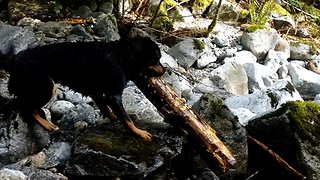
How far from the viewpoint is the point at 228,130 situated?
489 cm

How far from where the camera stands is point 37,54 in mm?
4711

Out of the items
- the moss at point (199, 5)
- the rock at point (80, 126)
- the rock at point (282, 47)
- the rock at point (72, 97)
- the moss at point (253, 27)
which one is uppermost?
the rock at point (80, 126)

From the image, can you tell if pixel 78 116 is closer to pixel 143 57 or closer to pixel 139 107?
pixel 139 107

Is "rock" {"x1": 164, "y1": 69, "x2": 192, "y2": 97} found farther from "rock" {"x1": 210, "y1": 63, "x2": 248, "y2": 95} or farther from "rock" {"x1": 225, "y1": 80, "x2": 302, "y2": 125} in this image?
"rock" {"x1": 225, "y1": 80, "x2": 302, "y2": 125}

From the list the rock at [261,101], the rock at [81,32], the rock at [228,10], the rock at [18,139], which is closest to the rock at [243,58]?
the rock at [228,10]

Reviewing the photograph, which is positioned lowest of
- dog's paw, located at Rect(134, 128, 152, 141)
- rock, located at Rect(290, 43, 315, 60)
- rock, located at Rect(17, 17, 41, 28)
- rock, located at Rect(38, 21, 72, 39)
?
rock, located at Rect(290, 43, 315, 60)

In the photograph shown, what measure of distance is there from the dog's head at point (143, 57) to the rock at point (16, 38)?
1.43 m

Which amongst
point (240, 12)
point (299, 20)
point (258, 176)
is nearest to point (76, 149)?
point (258, 176)

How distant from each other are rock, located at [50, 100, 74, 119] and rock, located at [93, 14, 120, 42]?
6.49ft

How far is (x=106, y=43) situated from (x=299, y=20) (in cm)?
647

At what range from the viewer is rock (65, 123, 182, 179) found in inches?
163

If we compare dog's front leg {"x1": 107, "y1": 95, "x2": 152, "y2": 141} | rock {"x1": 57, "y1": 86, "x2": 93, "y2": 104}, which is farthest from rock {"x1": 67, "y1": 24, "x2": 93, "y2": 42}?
dog's front leg {"x1": 107, "y1": 95, "x2": 152, "y2": 141}

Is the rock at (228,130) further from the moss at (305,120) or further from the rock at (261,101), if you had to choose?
the rock at (261,101)

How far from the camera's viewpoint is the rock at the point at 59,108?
5.29 m
